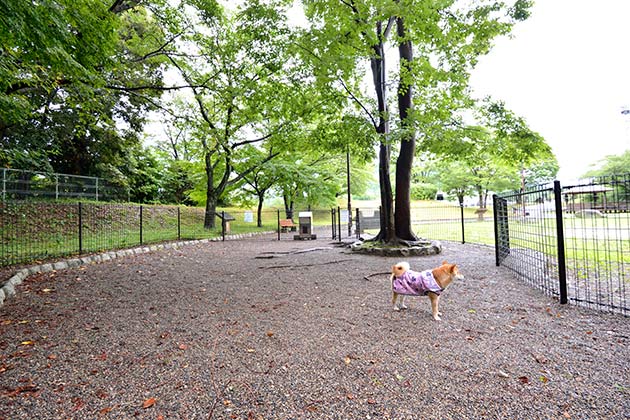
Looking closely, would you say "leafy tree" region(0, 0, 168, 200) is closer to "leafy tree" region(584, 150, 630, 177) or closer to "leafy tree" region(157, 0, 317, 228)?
"leafy tree" region(157, 0, 317, 228)

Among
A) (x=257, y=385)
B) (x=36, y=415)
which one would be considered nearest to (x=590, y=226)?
(x=257, y=385)

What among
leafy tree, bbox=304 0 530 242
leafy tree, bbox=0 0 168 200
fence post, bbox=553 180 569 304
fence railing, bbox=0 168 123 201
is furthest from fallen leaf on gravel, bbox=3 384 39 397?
fence railing, bbox=0 168 123 201

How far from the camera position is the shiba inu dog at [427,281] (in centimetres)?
334

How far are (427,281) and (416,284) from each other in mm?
132

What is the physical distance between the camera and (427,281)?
134 inches

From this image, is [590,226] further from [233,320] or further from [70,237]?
[70,237]

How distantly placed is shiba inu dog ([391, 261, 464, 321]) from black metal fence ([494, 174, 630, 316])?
5.39 ft

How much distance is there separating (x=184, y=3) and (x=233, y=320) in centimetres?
1034

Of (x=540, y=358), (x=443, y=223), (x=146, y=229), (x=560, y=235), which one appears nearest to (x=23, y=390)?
(x=540, y=358)

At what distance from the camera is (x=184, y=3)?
9.36 m

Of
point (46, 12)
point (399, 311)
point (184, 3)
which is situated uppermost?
point (184, 3)

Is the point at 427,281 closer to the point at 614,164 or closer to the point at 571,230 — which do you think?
the point at 571,230

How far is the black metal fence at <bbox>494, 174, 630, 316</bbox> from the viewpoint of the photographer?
3.25 meters

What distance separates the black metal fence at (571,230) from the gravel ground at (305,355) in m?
0.61
